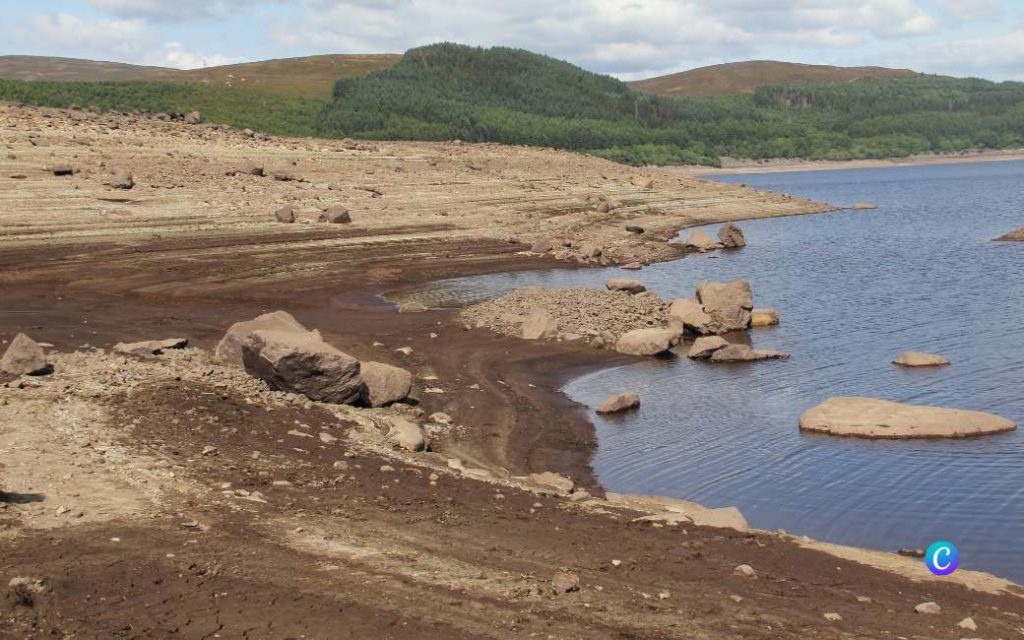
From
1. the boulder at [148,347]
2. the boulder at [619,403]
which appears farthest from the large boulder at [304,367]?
the boulder at [619,403]

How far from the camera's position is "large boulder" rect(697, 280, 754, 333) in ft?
105

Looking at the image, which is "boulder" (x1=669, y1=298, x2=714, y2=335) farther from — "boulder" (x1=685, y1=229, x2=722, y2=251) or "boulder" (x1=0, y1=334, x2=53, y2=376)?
"boulder" (x1=685, y1=229, x2=722, y2=251)

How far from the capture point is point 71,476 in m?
14.0

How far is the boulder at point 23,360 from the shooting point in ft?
60.2

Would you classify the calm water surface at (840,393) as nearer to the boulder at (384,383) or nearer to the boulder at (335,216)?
the boulder at (384,383)

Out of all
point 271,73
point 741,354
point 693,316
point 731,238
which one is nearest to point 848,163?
point 271,73

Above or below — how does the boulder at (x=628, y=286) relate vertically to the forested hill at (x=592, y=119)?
below

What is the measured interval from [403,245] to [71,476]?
3161cm

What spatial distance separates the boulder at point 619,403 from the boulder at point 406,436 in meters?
5.06

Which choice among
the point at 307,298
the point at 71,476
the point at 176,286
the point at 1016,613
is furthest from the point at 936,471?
the point at 176,286

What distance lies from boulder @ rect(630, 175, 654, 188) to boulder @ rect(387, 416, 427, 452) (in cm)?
5543

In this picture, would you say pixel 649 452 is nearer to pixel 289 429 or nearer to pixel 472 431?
pixel 472 431

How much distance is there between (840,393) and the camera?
24.3 meters

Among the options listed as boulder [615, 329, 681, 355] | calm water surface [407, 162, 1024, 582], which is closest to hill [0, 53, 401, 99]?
calm water surface [407, 162, 1024, 582]
